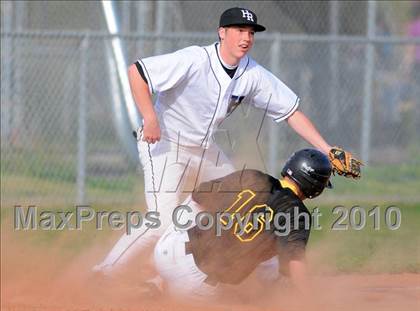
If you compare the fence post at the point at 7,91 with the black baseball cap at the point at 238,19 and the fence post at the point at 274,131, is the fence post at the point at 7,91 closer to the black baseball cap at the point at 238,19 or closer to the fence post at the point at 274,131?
the fence post at the point at 274,131

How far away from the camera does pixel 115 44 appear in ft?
39.2

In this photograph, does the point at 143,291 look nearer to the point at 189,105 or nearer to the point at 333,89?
the point at 189,105

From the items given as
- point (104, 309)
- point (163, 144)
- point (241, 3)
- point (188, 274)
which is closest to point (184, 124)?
point (163, 144)

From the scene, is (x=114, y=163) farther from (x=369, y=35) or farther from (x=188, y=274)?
(x=188, y=274)

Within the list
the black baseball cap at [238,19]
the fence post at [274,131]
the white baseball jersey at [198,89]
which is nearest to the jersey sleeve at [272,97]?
the white baseball jersey at [198,89]

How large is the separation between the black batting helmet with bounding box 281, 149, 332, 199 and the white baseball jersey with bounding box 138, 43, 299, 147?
0.99 metres

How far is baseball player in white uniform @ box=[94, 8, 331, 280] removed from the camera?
6.46 meters

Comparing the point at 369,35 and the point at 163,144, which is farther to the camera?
the point at 369,35

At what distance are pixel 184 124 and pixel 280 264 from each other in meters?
1.41

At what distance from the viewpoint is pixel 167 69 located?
648 centimetres

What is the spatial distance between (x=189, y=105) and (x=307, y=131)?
36.2 inches

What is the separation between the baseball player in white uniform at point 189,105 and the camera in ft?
21.2

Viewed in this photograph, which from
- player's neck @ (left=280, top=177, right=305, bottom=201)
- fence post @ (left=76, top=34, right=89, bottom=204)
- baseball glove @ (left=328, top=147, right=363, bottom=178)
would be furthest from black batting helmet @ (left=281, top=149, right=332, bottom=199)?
fence post @ (left=76, top=34, right=89, bottom=204)

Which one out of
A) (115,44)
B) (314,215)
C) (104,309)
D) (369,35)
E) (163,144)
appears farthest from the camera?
(369,35)
